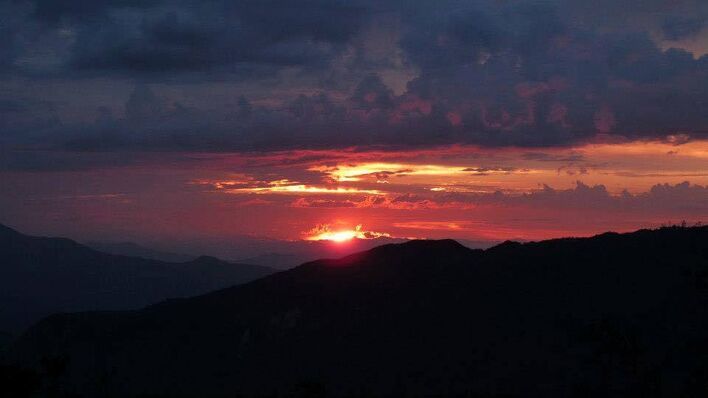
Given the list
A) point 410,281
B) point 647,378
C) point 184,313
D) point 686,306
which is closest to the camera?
point 647,378

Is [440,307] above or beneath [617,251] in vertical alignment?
beneath

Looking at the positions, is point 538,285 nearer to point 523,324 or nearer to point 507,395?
point 523,324

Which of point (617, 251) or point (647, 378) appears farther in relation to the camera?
point (617, 251)

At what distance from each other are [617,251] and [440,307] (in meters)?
27.7

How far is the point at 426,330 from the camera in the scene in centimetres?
11025

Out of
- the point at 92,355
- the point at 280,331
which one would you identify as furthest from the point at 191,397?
the point at 92,355

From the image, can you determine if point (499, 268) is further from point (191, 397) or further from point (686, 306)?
point (191, 397)

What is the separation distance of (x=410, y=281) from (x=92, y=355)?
179 ft

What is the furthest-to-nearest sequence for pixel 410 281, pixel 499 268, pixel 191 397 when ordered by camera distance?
pixel 410 281, pixel 499 268, pixel 191 397

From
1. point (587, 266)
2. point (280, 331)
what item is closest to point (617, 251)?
point (587, 266)

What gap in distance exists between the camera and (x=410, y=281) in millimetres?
126875

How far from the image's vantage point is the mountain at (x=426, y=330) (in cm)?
8519

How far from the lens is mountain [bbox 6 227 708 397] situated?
85188 mm

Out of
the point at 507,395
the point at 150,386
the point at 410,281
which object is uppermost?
the point at 410,281
